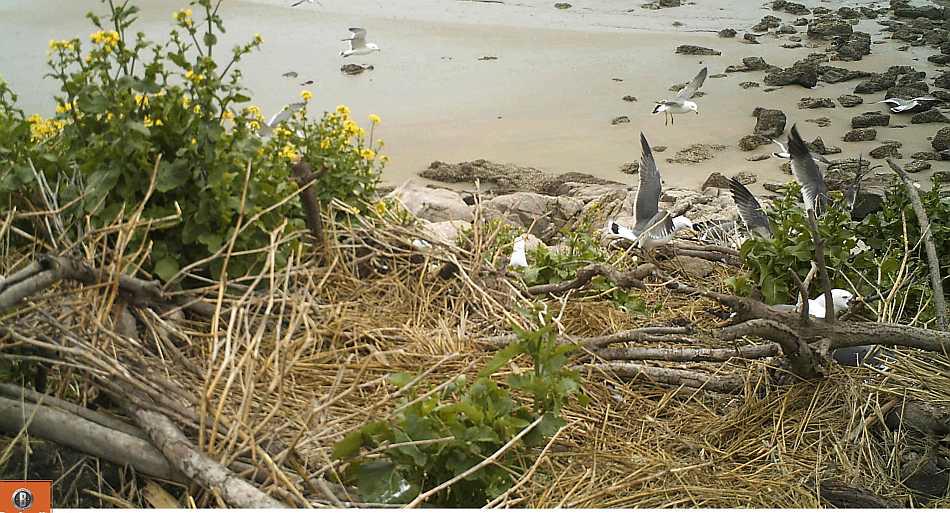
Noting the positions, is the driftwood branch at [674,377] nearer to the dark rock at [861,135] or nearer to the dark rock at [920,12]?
the dark rock at [861,135]

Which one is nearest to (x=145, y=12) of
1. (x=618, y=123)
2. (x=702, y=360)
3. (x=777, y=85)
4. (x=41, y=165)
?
(x=618, y=123)

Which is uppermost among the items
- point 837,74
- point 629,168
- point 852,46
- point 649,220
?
point 649,220

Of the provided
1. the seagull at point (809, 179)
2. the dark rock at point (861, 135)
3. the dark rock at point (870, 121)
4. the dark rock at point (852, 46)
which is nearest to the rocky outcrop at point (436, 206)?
the seagull at point (809, 179)

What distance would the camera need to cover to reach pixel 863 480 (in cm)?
207

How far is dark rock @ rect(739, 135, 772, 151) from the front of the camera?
7.79 metres

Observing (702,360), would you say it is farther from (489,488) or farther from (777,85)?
(777,85)

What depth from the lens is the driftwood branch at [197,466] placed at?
163 centimetres

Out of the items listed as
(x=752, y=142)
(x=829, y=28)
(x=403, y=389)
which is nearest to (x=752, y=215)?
(x=403, y=389)

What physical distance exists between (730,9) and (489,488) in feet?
36.2

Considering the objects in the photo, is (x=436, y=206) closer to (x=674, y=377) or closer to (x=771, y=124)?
(x=674, y=377)

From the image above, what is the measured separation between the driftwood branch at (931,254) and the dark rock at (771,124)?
490 centimetres

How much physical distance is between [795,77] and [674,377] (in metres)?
7.61

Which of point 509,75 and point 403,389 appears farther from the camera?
point 509,75

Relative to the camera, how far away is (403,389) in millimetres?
1836
